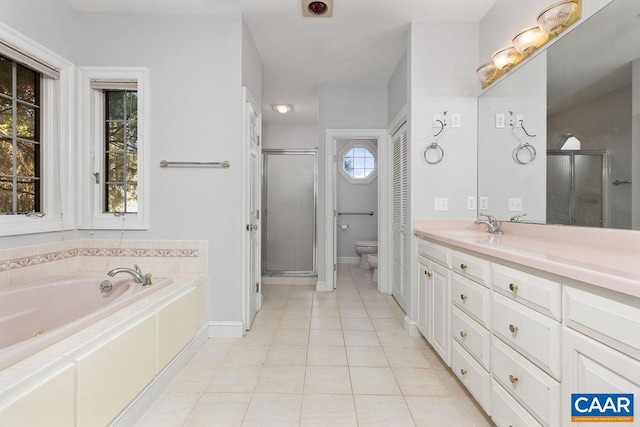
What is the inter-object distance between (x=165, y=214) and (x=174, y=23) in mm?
1502

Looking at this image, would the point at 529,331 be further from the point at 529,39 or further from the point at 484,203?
the point at 529,39

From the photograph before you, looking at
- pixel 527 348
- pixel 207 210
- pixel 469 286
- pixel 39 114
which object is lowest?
pixel 527 348

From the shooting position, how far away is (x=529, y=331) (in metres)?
1.19

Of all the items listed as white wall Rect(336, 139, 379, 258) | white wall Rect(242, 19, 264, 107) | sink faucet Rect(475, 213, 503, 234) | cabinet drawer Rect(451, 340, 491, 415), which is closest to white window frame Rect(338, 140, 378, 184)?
white wall Rect(336, 139, 379, 258)

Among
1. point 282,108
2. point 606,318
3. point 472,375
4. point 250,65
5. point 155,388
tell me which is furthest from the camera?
point 282,108

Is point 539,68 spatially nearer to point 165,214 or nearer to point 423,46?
point 423,46

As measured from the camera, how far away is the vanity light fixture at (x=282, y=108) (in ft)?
15.5

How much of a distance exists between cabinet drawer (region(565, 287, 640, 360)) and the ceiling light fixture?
1581 millimetres

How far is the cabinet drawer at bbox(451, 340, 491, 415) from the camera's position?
1.49 meters

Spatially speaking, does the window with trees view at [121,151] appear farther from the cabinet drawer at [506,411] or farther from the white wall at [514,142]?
the white wall at [514,142]

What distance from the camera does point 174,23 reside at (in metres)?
2.55

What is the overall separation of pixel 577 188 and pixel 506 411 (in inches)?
45.7

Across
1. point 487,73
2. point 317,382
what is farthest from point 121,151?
point 487,73

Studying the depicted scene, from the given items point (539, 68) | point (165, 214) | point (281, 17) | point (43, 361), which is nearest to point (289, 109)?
point (281, 17)
